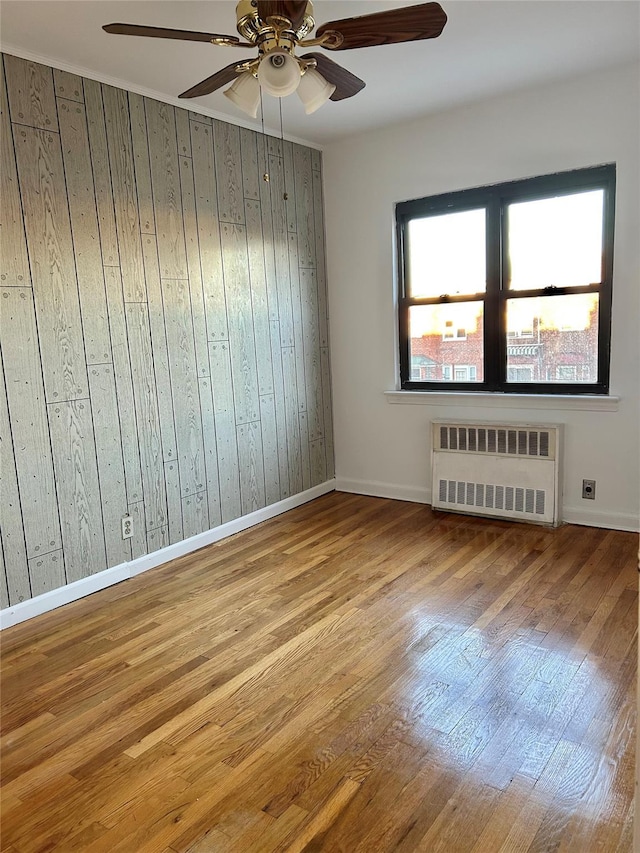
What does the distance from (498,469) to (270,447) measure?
5.38 ft

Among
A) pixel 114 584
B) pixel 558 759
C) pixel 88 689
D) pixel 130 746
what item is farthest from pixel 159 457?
pixel 558 759

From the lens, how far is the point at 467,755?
1928 mm

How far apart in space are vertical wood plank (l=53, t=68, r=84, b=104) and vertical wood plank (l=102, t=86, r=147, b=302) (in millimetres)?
148

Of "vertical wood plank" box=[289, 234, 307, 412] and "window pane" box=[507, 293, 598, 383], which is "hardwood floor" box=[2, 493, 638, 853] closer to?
"window pane" box=[507, 293, 598, 383]

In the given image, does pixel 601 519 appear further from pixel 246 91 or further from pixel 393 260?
pixel 246 91

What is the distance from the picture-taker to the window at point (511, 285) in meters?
3.77

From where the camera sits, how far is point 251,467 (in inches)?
168

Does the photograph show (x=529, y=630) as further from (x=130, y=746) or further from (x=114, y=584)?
(x=114, y=584)

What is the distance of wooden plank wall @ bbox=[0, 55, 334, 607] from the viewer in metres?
2.90

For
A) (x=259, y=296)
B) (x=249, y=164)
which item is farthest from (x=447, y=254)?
(x=249, y=164)

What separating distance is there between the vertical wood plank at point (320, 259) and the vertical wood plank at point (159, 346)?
1.62 meters

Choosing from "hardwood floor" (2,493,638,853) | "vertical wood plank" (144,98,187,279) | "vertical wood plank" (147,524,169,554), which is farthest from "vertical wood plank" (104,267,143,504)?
"hardwood floor" (2,493,638,853)

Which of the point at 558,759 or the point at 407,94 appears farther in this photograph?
the point at 407,94

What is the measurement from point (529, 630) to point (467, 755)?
0.90m
